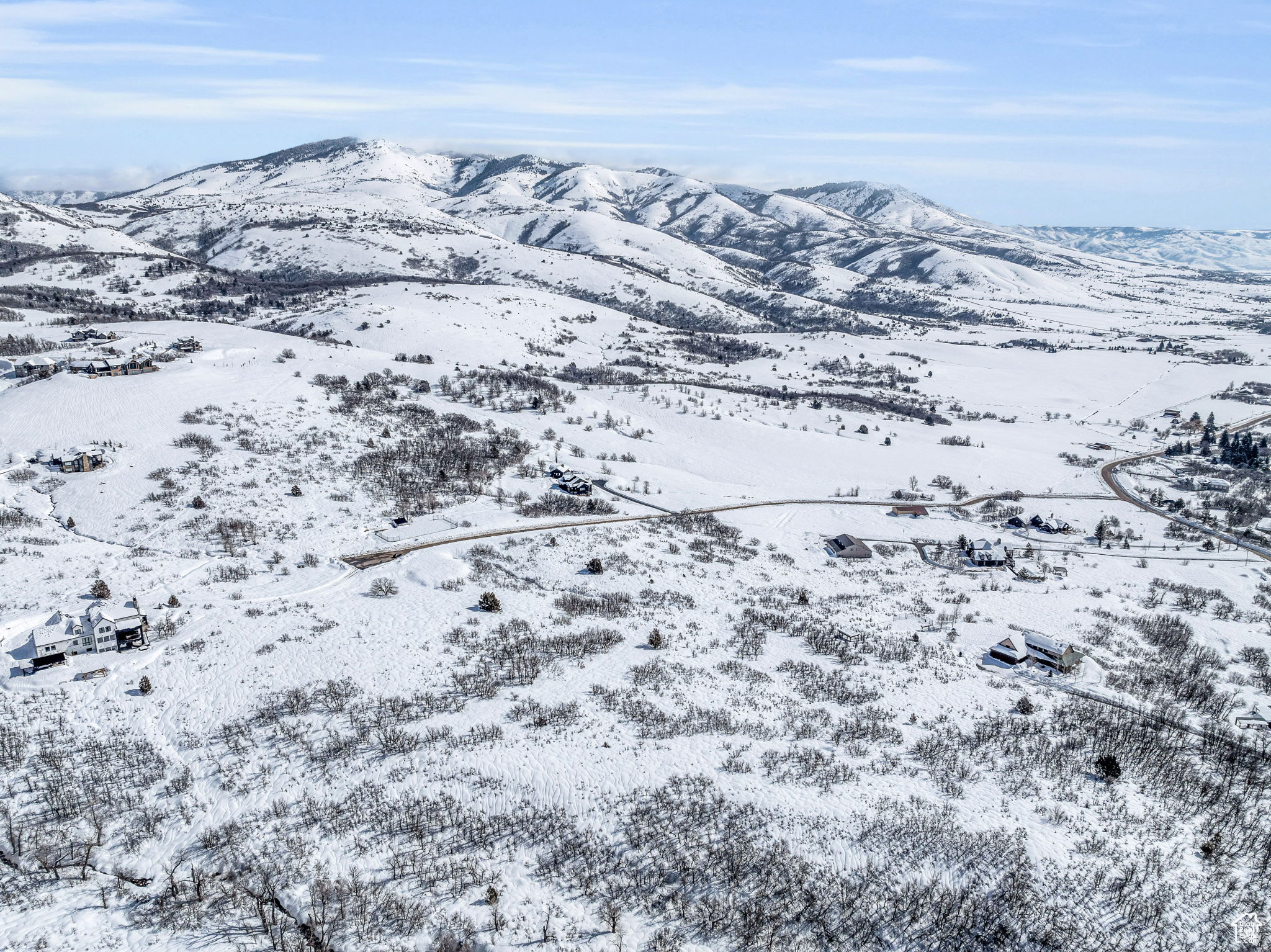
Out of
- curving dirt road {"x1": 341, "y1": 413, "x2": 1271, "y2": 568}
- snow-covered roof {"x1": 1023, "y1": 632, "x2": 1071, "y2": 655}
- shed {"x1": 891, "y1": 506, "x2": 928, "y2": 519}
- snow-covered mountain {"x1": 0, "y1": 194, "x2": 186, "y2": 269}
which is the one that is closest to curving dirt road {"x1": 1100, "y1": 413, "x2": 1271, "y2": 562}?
curving dirt road {"x1": 341, "y1": 413, "x2": 1271, "y2": 568}

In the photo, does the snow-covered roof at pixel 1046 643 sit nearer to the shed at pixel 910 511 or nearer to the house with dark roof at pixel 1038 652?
the house with dark roof at pixel 1038 652

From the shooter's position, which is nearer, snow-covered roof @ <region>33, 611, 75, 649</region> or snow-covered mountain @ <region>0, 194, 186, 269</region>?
snow-covered roof @ <region>33, 611, 75, 649</region>

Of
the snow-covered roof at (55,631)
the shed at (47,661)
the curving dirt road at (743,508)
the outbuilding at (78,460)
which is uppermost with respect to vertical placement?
the outbuilding at (78,460)

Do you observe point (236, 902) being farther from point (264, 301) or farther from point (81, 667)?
point (264, 301)

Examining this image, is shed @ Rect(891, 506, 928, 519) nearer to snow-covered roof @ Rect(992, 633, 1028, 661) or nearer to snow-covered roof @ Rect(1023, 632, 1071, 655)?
snow-covered roof @ Rect(1023, 632, 1071, 655)

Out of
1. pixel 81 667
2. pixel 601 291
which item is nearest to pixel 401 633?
pixel 81 667

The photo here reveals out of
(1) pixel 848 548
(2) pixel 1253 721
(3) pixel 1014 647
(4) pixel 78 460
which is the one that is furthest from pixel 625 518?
(4) pixel 78 460

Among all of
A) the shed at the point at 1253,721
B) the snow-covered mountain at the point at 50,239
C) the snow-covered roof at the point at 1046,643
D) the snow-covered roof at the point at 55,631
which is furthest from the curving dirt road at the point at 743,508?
the snow-covered mountain at the point at 50,239
